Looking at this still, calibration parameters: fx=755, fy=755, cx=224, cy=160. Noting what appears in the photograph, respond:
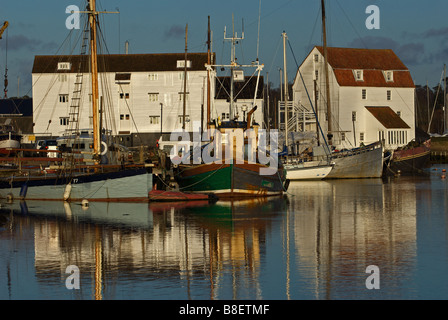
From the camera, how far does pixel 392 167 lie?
242 ft

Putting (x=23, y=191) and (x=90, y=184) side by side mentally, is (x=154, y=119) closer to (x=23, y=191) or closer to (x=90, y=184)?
(x=23, y=191)

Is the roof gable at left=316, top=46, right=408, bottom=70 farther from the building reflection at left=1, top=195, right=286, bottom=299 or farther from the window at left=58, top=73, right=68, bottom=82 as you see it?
the building reflection at left=1, top=195, right=286, bottom=299

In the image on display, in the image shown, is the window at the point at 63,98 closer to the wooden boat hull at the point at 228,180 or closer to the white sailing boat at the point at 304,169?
the white sailing boat at the point at 304,169

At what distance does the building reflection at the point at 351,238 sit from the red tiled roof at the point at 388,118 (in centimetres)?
4534

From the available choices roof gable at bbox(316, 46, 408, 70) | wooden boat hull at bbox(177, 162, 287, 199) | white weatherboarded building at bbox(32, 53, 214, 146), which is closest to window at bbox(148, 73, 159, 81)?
white weatherboarded building at bbox(32, 53, 214, 146)

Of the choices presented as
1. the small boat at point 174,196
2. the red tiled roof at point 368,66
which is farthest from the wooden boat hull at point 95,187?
the red tiled roof at point 368,66

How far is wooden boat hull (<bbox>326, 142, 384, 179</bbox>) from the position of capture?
2437 inches

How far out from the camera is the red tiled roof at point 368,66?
307ft

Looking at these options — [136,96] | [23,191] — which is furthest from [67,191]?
[136,96]

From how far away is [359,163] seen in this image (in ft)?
206
